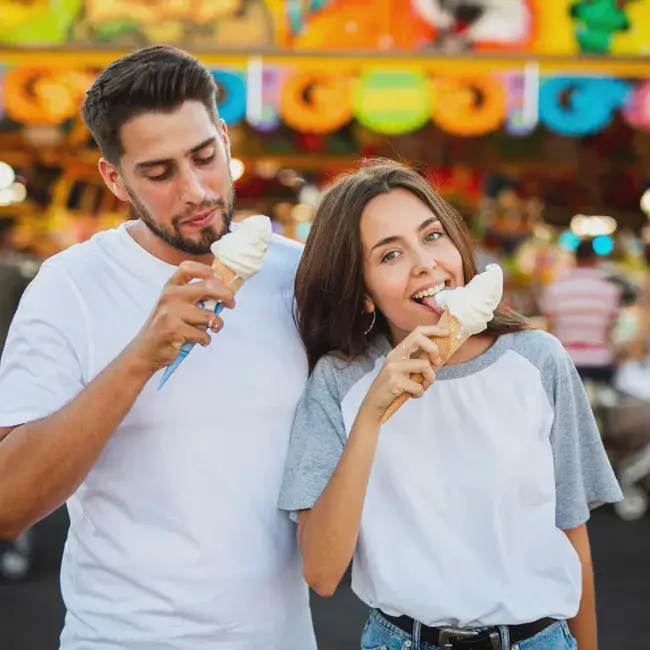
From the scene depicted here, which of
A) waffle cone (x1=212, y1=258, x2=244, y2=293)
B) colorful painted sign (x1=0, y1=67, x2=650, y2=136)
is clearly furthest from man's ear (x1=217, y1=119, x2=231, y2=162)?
colorful painted sign (x1=0, y1=67, x2=650, y2=136)

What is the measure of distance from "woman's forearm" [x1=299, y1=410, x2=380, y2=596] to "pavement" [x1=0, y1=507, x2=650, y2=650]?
2700mm

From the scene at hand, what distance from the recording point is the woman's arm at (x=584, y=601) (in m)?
1.99

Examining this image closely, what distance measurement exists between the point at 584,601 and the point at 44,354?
51.2 inches

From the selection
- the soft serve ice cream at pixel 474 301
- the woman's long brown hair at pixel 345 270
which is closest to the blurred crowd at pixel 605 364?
the woman's long brown hair at pixel 345 270

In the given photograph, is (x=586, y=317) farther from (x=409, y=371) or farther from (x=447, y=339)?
(x=409, y=371)

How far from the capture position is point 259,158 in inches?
418

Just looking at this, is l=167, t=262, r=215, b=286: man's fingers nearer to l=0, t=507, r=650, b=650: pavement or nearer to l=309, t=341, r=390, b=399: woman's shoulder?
l=309, t=341, r=390, b=399: woman's shoulder

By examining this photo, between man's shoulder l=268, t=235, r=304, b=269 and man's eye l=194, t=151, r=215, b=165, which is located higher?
man's eye l=194, t=151, r=215, b=165

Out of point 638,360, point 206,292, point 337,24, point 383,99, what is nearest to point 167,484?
point 206,292

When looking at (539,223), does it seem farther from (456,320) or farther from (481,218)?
(456,320)

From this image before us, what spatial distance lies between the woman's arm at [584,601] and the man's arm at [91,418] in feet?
3.16

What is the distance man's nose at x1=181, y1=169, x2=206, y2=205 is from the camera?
6.20 ft

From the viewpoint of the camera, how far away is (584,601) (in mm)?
2018

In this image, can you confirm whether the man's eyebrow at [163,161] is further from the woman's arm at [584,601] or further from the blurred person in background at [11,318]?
the blurred person in background at [11,318]
